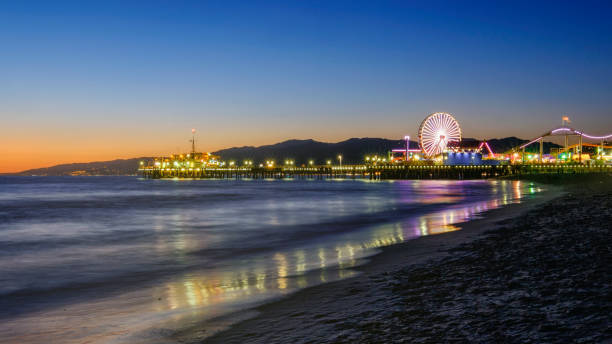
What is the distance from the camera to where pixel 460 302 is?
19.8ft

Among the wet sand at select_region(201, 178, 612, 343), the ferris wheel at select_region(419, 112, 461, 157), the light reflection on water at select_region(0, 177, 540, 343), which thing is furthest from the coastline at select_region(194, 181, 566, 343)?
the ferris wheel at select_region(419, 112, 461, 157)

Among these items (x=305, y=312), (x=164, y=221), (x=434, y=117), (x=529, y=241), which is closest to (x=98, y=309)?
(x=305, y=312)

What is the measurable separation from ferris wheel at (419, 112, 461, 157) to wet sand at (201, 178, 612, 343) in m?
108

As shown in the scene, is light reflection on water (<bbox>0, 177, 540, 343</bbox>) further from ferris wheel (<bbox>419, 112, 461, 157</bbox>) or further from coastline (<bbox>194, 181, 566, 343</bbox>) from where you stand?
ferris wheel (<bbox>419, 112, 461, 157</bbox>)

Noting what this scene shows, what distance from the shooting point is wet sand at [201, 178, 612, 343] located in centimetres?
491

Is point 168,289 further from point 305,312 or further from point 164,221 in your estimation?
point 164,221

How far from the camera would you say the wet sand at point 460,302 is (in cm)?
491

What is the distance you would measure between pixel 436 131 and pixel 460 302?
114 m

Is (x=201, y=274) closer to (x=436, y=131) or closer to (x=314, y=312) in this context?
(x=314, y=312)

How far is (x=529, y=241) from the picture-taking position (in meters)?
11.0

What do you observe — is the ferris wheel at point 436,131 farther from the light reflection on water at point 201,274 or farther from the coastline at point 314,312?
the coastline at point 314,312

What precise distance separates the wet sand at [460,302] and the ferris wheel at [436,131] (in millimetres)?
107563

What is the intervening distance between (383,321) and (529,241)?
6.99m

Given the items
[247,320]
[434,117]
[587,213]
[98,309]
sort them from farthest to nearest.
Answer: [434,117], [587,213], [98,309], [247,320]
